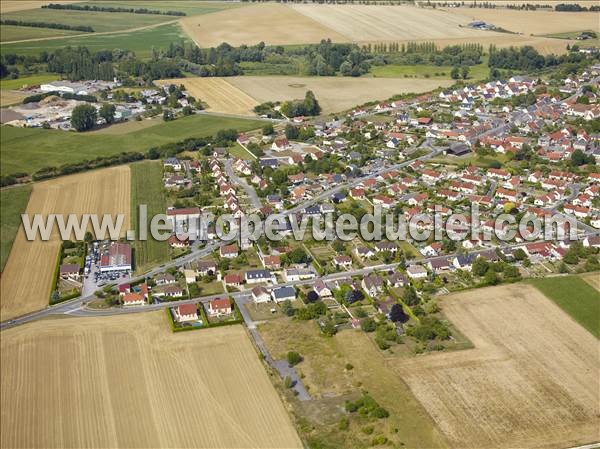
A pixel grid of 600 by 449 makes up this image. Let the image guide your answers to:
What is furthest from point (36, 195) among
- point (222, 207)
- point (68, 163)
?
point (222, 207)

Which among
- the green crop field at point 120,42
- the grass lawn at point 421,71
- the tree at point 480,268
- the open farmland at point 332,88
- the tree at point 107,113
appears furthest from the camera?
the grass lawn at point 421,71

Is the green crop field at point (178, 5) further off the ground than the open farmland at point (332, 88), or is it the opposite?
the green crop field at point (178, 5)

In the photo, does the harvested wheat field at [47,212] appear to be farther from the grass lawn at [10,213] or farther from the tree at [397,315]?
the tree at [397,315]

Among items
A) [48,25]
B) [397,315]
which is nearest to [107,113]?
[48,25]

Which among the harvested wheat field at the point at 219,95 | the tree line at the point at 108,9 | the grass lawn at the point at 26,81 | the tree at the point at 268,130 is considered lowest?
the tree at the point at 268,130

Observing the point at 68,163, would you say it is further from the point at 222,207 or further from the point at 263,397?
the point at 263,397

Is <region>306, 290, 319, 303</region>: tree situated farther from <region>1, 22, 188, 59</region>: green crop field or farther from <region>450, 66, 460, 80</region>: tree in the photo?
<region>1, 22, 188, 59</region>: green crop field

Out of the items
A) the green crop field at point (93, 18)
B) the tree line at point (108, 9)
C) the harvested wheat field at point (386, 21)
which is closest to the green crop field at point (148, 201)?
the green crop field at point (93, 18)

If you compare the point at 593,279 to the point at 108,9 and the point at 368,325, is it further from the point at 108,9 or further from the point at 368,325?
the point at 108,9
